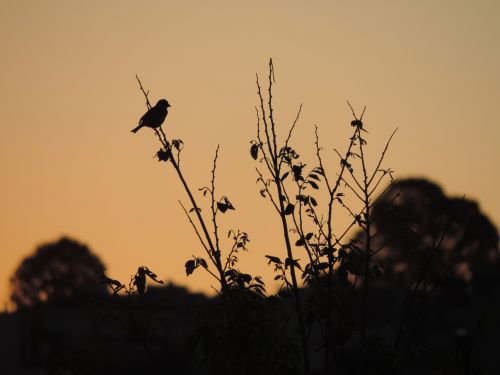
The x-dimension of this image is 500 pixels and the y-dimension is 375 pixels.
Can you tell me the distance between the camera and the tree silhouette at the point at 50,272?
2852 inches

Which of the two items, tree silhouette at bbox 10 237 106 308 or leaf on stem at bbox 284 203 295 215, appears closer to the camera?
leaf on stem at bbox 284 203 295 215

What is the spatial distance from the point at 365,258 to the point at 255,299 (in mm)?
1061

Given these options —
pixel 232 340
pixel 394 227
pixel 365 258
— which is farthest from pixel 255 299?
pixel 394 227

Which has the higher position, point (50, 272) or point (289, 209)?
point (50, 272)

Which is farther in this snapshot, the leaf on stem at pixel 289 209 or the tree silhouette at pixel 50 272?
the tree silhouette at pixel 50 272

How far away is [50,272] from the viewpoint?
72.9m

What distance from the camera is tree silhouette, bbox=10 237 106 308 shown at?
72.4 m

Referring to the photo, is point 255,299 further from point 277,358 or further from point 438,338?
point 438,338

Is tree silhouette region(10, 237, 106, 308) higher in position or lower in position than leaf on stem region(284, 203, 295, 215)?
higher

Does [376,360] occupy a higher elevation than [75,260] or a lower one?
lower

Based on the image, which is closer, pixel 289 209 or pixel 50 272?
pixel 289 209

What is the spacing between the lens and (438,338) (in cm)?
4944

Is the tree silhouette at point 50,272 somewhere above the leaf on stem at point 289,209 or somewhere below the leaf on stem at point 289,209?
above

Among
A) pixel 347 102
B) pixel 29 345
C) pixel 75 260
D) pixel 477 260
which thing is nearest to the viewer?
pixel 347 102
